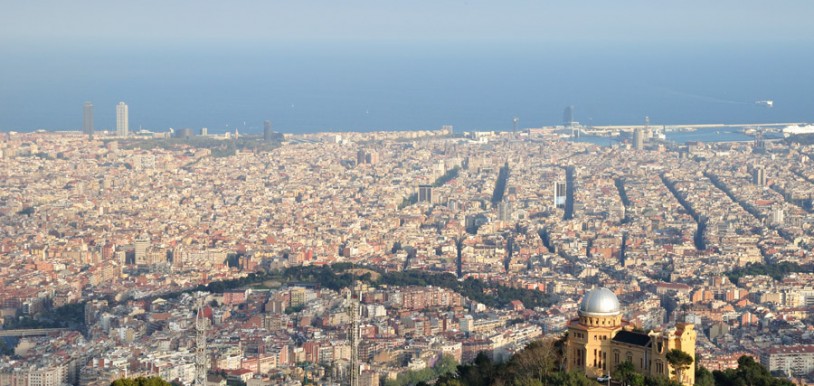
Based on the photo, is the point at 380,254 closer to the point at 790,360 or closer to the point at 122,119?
the point at 790,360

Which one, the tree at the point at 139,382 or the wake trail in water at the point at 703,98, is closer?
the tree at the point at 139,382

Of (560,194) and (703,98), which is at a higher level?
(703,98)

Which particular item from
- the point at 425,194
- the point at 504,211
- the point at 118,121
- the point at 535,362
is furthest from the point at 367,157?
the point at 535,362

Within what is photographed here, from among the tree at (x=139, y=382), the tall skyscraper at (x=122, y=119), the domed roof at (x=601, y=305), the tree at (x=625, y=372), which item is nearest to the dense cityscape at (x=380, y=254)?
the domed roof at (x=601, y=305)

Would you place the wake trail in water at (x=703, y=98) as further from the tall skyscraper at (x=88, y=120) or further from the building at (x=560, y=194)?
the building at (x=560, y=194)

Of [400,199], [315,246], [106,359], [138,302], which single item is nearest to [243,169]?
[400,199]

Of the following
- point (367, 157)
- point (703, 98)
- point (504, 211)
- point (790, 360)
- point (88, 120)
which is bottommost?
point (790, 360)

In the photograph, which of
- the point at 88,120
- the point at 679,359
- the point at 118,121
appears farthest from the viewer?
the point at 118,121

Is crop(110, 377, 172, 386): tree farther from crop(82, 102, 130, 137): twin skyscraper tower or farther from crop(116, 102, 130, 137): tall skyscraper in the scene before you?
crop(116, 102, 130, 137): tall skyscraper

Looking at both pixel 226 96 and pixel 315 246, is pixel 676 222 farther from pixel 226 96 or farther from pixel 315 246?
pixel 226 96
